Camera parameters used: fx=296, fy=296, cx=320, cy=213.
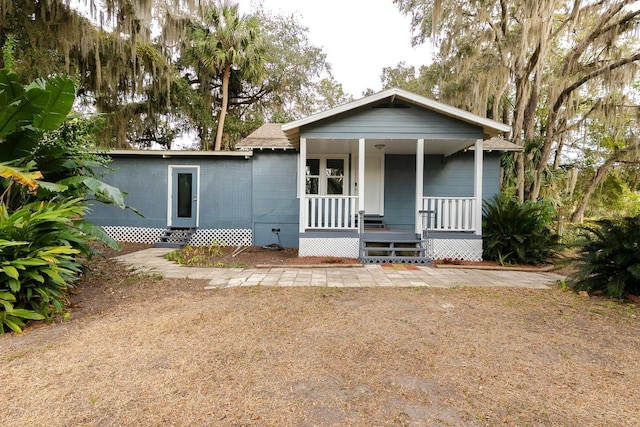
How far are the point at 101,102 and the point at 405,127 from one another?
12.9 meters

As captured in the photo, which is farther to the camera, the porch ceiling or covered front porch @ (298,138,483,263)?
the porch ceiling

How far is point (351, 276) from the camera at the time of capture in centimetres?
539

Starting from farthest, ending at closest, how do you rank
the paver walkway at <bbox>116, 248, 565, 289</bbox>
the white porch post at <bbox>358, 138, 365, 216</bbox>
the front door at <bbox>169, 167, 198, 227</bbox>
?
the front door at <bbox>169, 167, 198, 227</bbox>, the white porch post at <bbox>358, 138, 365, 216</bbox>, the paver walkway at <bbox>116, 248, 565, 289</bbox>

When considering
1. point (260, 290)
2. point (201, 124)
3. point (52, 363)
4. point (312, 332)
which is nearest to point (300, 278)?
point (260, 290)

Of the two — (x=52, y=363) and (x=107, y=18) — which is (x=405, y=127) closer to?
(x=52, y=363)

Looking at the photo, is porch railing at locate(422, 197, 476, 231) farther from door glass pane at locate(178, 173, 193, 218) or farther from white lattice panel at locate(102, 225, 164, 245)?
white lattice panel at locate(102, 225, 164, 245)

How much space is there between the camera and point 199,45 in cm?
1296

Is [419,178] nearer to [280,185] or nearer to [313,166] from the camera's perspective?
[313,166]

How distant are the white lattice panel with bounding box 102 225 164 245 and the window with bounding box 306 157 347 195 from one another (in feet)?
16.6

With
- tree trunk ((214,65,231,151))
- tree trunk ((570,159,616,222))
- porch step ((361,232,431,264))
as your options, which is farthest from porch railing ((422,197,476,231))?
tree trunk ((214,65,231,151))

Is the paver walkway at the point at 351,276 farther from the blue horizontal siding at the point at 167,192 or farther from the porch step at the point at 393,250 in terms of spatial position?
the blue horizontal siding at the point at 167,192

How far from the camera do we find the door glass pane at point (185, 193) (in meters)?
9.34

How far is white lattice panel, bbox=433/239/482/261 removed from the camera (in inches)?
277

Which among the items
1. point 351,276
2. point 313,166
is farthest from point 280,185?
point 351,276
